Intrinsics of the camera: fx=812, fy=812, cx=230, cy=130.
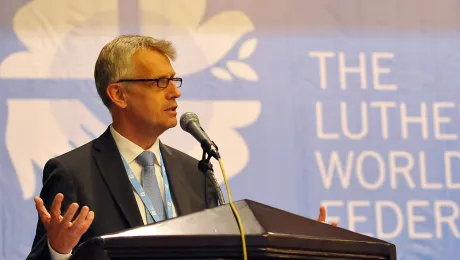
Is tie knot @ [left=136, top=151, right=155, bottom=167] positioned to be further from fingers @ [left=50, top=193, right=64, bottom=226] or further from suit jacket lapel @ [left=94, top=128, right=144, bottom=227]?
fingers @ [left=50, top=193, right=64, bottom=226]

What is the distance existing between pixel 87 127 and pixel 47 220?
1423 mm

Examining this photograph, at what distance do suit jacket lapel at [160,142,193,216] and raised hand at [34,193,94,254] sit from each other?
56 centimetres

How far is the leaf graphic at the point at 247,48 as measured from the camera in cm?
336

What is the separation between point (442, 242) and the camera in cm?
337

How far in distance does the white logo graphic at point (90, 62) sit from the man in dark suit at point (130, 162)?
628mm

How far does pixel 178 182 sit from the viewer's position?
246 cm

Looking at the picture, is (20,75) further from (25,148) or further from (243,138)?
(243,138)

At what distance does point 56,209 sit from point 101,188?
22.5 inches

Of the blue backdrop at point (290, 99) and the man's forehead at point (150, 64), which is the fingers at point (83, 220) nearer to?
the man's forehead at point (150, 64)

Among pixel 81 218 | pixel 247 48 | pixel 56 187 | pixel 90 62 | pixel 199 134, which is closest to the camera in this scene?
pixel 81 218

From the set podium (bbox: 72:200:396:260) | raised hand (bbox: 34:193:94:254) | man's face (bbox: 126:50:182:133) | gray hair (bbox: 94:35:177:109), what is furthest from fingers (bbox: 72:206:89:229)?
gray hair (bbox: 94:35:177:109)

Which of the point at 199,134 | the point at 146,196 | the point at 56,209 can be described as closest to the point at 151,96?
the point at 146,196

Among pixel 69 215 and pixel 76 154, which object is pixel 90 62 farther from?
pixel 69 215

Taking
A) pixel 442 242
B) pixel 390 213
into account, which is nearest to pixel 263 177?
pixel 390 213
